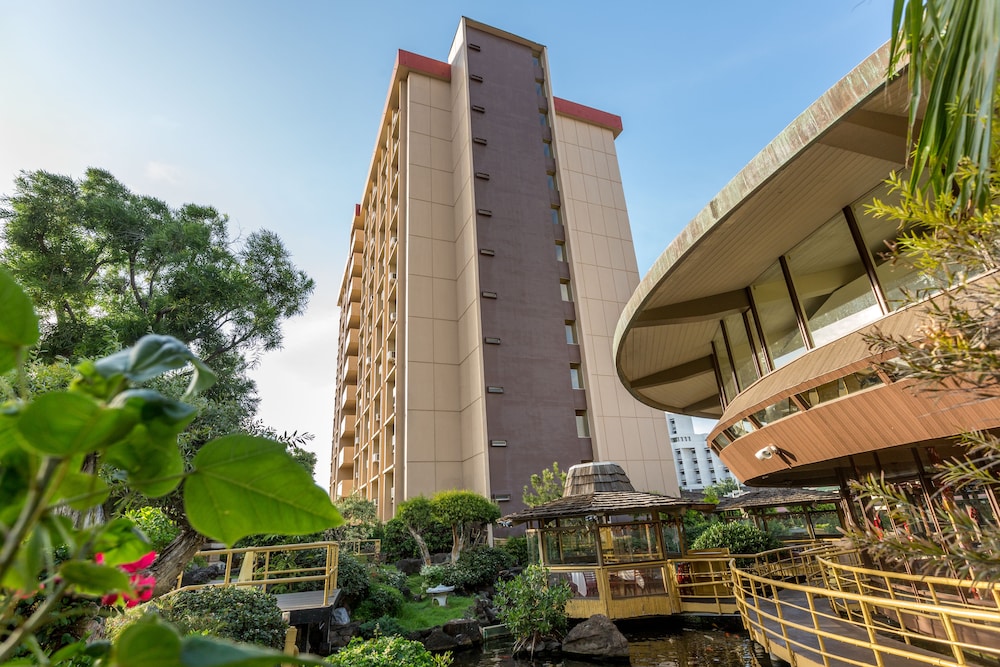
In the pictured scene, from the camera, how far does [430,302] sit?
91.6 ft

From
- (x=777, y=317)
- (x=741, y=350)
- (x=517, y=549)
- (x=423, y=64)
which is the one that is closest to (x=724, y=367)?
(x=741, y=350)

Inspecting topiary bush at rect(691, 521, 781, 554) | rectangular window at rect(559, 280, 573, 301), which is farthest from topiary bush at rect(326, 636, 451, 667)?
rectangular window at rect(559, 280, 573, 301)

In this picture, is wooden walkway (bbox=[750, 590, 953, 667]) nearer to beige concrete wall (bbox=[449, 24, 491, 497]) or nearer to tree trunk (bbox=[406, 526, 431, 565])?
tree trunk (bbox=[406, 526, 431, 565])

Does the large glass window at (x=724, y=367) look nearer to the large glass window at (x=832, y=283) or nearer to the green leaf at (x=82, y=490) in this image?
the large glass window at (x=832, y=283)

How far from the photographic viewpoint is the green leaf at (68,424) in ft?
1.90

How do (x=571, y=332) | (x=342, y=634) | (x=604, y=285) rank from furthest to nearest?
(x=604, y=285) → (x=571, y=332) → (x=342, y=634)

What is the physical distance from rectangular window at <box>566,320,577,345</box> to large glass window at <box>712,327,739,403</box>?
13.9 meters

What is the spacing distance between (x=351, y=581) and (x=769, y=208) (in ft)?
46.4

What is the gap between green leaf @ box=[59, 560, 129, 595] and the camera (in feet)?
2.08

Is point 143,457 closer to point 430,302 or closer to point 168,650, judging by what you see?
point 168,650

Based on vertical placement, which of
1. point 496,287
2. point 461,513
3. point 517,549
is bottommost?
point 517,549

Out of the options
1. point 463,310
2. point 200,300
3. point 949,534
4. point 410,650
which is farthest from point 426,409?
point 949,534

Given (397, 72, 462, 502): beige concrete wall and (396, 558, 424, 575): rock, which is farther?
(397, 72, 462, 502): beige concrete wall

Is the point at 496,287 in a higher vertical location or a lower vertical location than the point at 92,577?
higher
